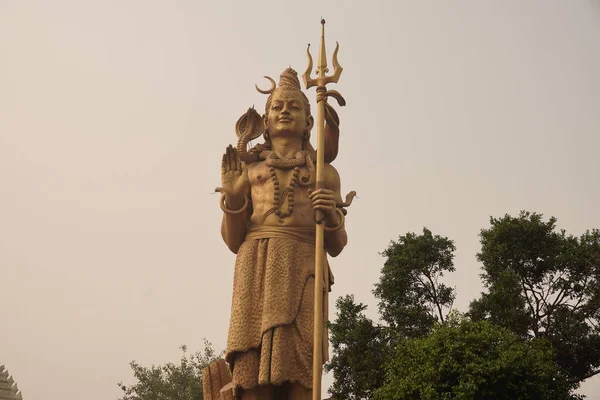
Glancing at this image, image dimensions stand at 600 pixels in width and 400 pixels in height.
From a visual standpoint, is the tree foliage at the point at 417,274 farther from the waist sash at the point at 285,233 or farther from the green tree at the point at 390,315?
the waist sash at the point at 285,233

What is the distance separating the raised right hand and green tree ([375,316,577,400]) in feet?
20.3

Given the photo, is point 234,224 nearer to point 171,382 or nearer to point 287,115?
point 287,115

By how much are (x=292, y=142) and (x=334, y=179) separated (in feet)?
2.05

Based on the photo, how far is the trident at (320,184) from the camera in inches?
253

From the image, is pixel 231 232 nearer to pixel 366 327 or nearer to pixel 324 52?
pixel 324 52

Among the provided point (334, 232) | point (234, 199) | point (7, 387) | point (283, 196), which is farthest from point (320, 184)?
point (7, 387)

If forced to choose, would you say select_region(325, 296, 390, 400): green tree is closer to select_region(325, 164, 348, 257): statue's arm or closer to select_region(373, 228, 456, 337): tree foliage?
select_region(373, 228, 456, 337): tree foliage

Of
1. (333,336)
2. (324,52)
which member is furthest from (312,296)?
(333,336)

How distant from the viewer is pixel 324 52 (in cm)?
739

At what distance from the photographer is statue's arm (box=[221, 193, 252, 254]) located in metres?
7.55

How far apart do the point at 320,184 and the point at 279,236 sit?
73cm

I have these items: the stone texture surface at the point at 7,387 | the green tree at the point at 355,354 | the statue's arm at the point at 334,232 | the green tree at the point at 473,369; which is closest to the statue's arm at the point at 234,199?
the statue's arm at the point at 334,232

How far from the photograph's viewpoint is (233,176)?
7.66 m

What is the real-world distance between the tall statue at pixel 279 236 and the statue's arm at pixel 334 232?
11 mm
